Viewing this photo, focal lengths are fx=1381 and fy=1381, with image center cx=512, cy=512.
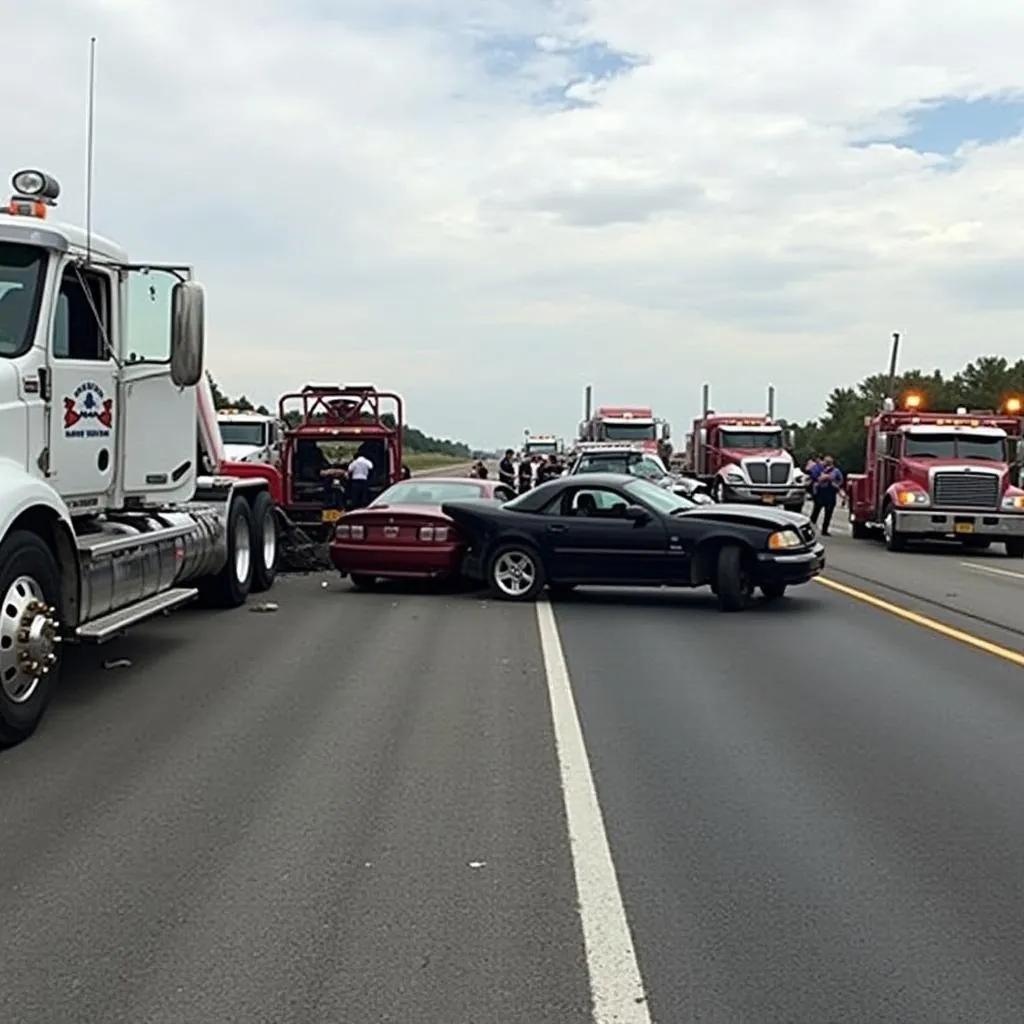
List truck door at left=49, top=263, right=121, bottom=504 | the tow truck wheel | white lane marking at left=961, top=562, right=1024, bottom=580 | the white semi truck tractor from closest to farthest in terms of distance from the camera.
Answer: the white semi truck tractor → truck door at left=49, top=263, right=121, bottom=504 → white lane marking at left=961, top=562, right=1024, bottom=580 → the tow truck wheel

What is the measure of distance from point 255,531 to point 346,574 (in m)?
1.59

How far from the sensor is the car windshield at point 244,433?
27.8 meters

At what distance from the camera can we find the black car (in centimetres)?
1428

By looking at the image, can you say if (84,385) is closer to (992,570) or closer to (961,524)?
(992,570)

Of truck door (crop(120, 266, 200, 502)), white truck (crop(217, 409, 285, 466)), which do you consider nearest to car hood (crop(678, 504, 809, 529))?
truck door (crop(120, 266, 200, 502))

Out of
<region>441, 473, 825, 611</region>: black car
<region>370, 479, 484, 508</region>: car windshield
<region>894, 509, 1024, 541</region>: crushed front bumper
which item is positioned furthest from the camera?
<region>894, 509, 1024, 541</region>: crushed front bumper

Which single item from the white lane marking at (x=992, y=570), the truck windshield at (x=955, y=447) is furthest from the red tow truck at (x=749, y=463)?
the white lane marking at (x=992, y=570)

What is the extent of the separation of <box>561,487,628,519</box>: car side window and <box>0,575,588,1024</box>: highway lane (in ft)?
15.9

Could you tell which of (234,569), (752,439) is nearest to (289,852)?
(234,569)

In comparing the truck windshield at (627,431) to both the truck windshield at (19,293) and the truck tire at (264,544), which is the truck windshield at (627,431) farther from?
the truck windshield at (19,293)

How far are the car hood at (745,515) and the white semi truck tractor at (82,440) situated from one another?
5.53 m

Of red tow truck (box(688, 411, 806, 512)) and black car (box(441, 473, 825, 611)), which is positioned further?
red tow truck (box(688, 411, 806, 512))

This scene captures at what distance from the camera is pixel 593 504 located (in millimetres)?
15070

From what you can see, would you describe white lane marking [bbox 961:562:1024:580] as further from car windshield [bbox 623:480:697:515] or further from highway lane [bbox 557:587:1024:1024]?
highway lane [bbox 557:587:1024:1024]
